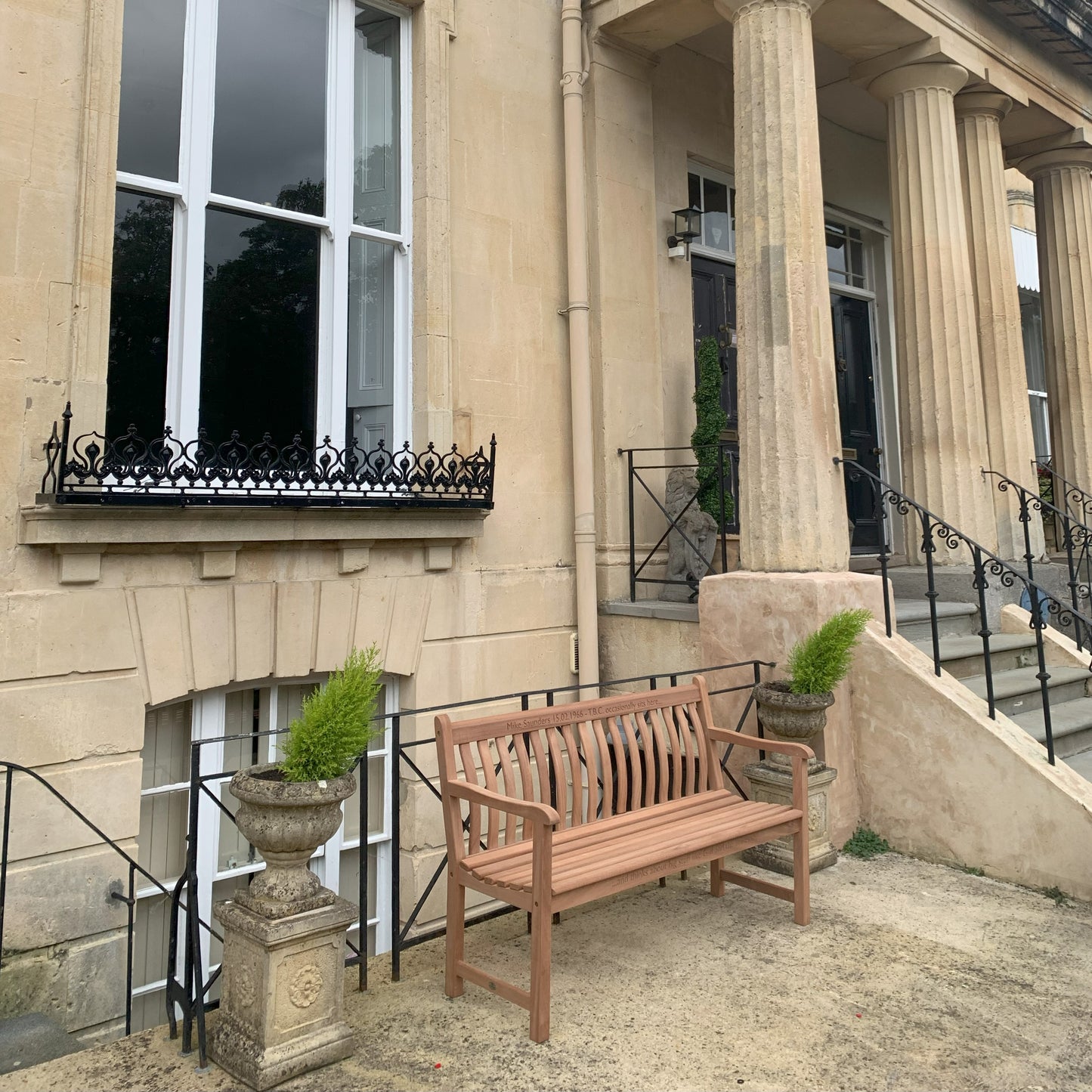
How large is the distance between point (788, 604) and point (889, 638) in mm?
667

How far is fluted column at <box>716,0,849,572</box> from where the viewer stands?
580cm

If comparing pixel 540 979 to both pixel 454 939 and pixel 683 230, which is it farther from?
pixel 683 230

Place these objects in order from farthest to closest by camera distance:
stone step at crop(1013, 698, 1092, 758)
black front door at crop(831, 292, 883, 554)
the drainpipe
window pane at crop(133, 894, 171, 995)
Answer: black front door at crop(831, 292, 883, 554)
the drainpipe
stone step at crop(1013, 698, 1092, 758)
window pane at crop(133, 894, 171, 995)

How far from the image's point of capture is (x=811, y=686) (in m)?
4.93

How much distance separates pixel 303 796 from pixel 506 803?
744 millimetres

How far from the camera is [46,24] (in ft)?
15.1

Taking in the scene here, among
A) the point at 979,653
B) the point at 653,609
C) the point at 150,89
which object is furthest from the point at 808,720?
the point at 150,89

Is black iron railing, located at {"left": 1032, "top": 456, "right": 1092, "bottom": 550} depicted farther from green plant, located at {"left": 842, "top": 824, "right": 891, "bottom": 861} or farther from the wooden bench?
the wooden bench

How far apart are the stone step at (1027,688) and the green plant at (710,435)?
224 centimetres

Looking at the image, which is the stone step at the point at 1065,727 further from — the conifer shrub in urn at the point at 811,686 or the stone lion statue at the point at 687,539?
the stone lion statue at the point at 687,539

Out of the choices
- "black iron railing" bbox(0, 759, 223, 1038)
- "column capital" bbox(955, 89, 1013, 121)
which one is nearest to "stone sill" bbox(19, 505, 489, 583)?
"black iron railing" bbox(0, 759, 223, 1038)

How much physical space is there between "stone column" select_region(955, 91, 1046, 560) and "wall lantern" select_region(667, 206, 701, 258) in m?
2.87

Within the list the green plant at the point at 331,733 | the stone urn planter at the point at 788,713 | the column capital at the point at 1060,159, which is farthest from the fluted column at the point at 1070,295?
the green plant at the point at 331,733

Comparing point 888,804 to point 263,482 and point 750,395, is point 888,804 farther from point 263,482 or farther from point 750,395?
point 263,482
